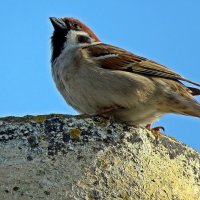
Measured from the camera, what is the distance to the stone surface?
9.29ft

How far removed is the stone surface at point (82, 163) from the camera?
283 cm

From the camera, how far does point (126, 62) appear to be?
523 cm

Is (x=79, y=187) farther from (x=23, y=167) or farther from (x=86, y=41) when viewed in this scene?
(x=86, y=41)

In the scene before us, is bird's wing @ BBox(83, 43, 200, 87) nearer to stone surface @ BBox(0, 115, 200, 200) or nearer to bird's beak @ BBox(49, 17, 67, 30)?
bird's beak @ BBox(49, 17, 67, 30)

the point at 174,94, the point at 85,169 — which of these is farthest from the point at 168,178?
Result: the point at 174,94

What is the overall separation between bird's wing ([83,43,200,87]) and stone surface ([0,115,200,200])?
173cm

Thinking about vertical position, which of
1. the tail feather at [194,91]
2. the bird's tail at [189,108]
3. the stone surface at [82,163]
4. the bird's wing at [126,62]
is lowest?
the stone surface at [82,163]

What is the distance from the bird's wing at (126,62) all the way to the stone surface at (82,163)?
1.73 m

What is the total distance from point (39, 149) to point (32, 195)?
283 mm

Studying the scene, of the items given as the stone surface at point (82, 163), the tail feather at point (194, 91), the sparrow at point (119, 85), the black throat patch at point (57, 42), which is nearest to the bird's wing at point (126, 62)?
the sparrow at point (119, 85)

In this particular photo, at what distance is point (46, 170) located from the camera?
287cm

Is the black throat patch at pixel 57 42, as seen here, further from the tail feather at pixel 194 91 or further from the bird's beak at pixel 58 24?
the tail feather at pixel 194 91

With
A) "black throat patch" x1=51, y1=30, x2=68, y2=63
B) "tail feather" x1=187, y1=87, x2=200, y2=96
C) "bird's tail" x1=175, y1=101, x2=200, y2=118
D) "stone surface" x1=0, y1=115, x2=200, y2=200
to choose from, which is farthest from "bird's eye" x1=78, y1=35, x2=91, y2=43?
"stone surface" x1=0, y1=115, x2=200, y2=200

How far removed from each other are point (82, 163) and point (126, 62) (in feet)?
7.91
